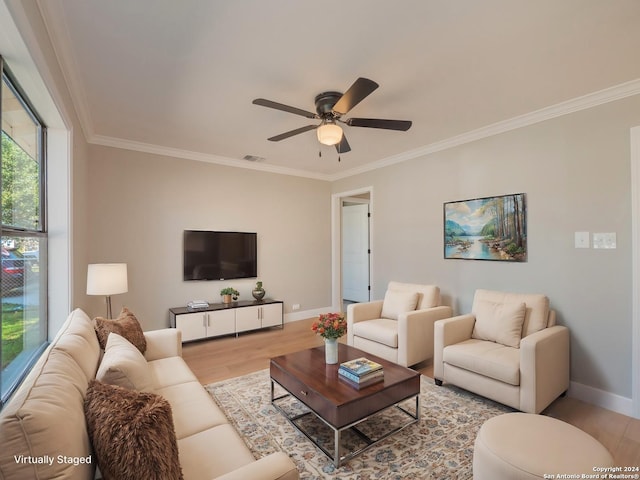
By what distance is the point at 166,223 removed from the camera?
4.23 m

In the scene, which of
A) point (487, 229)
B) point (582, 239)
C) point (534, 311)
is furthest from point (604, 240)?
point (487, 229)

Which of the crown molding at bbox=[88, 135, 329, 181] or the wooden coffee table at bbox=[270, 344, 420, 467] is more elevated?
the crown molding at bbox=[88, 135, 329, 181]

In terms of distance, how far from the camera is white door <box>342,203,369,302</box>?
679cm

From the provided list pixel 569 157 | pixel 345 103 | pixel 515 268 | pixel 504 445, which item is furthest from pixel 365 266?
pixel 504 445

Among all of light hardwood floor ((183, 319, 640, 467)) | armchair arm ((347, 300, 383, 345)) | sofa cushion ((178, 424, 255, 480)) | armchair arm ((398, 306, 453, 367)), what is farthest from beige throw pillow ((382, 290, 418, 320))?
sofa cushion ((178, 424, 255, 480))

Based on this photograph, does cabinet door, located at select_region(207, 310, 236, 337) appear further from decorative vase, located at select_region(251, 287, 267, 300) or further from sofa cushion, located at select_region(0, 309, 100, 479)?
sofa cushion, located at select_region(0, 309, 100, 479)

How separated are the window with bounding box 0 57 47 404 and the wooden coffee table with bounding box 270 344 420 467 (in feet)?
5.11

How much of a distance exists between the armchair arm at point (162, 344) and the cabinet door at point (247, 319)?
1.79 metres

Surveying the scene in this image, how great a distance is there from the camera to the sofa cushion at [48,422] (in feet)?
2.65

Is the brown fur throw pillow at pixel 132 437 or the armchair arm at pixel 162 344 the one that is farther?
the armchair arm at pixel 162 344

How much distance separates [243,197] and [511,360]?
3.97 metres

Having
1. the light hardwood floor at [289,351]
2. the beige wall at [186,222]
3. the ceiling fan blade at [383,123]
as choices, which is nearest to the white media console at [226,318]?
the light hardwood floor at [289,351]

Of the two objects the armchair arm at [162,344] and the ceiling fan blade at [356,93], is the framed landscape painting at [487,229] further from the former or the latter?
the armchair arm at [162,344]

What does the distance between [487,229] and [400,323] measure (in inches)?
57.2
